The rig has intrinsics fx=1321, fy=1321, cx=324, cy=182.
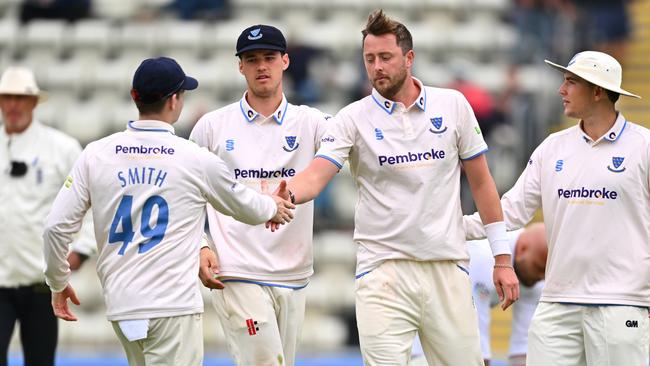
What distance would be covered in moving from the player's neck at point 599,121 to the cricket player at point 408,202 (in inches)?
22.9

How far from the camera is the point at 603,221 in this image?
654 cm

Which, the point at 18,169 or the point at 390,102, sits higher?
the point at 390,102

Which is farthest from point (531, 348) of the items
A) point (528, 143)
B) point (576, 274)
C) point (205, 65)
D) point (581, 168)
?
point (205, 65)

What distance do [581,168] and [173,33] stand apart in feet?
29.8

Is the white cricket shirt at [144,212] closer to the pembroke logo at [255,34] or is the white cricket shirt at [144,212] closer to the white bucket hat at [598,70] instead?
the pembroke logo at [255,34]

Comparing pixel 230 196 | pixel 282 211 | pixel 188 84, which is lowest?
pixel 282 211

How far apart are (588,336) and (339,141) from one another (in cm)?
157

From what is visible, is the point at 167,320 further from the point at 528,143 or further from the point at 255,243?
the point at 528,143

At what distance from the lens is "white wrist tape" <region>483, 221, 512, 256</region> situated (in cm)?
658

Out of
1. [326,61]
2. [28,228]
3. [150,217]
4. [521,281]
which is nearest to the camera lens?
[150,217]

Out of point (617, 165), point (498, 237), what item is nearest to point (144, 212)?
point (498, 237)

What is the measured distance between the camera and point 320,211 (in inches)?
511

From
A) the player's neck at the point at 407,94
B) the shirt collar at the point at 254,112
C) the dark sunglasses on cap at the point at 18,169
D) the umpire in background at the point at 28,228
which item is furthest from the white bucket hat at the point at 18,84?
the player's neck at the point at 407,94

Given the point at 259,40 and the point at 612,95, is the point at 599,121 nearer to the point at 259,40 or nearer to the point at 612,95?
the point at 612,95
